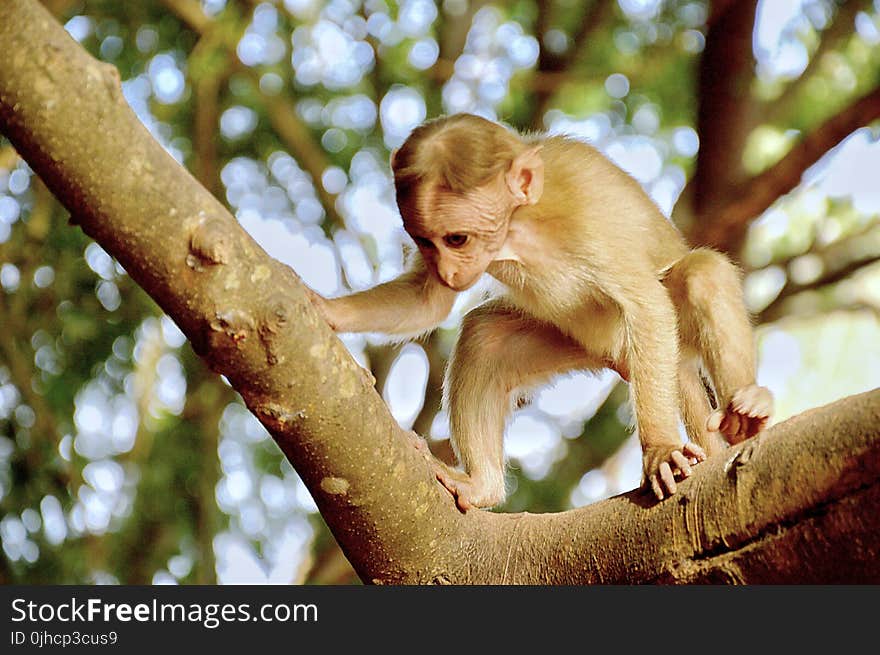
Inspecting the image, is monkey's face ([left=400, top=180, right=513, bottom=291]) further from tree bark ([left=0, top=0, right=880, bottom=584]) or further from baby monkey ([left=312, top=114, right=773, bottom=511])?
tree bark ([left=0, top=0, right=880, bottom=584])

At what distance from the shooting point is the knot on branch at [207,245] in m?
3.34

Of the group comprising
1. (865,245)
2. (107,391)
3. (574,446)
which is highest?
(865,245)

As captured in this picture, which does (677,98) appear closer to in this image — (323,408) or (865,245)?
(865,245)

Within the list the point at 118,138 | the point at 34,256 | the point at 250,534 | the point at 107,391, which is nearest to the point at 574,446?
the point at 250,534

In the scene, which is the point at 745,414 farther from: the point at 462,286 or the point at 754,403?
the point at 462,286

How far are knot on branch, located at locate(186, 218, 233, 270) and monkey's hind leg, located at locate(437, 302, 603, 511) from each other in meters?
2.64

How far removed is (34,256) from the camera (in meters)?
9.12

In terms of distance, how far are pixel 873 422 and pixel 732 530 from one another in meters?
0.70

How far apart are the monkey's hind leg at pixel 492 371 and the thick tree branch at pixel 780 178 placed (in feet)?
8.94

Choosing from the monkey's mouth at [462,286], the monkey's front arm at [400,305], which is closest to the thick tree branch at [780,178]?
the monkey's front arm at [400,305]

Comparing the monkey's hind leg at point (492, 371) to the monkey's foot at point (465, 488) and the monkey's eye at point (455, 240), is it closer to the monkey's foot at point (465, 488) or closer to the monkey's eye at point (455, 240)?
the monkey's foot at point (465, 488)

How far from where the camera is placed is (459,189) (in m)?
5.35

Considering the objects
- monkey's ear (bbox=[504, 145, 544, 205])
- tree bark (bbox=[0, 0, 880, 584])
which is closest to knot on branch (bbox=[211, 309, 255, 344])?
tree bark (bbox=[0, 0, 880, 584])

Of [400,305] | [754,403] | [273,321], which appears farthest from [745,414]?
[273,321]
